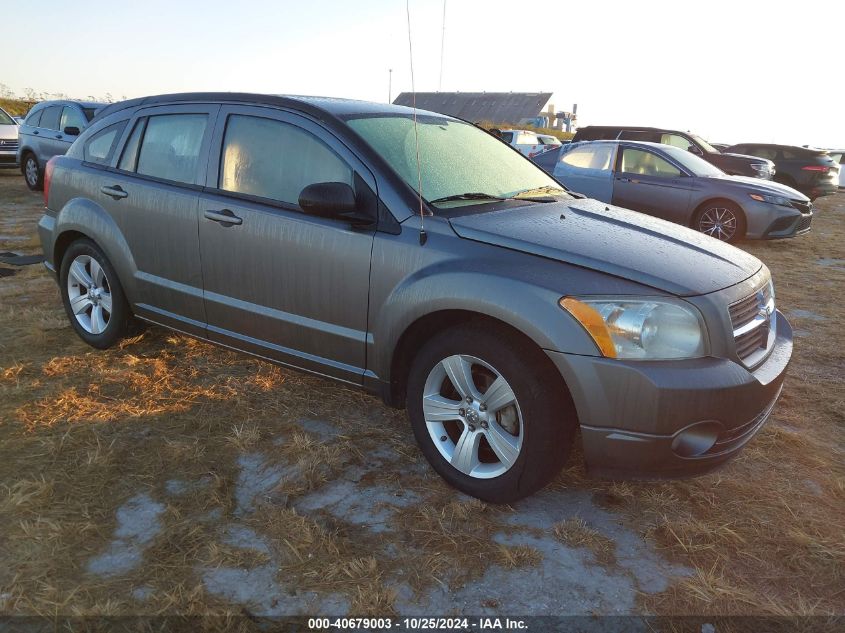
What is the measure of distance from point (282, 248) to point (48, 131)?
1160cm

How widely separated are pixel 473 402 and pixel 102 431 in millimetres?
1955

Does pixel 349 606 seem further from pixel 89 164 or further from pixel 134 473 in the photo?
pixel 89 164

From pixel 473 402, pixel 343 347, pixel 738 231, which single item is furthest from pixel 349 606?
pixel 738 231

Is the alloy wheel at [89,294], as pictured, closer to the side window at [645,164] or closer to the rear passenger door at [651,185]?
the rear passenger door at [651,185]

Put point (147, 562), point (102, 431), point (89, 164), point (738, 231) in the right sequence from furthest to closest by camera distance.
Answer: point (738, 231), point (89, 164), point (102, 431), point (147, 562)

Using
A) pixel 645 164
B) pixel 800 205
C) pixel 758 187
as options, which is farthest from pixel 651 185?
pixel 800 205

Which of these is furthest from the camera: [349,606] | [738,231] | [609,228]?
[738,231]

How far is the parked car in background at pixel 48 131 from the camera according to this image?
11688 millimetres

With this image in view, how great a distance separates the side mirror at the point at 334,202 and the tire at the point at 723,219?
7648 millimetres

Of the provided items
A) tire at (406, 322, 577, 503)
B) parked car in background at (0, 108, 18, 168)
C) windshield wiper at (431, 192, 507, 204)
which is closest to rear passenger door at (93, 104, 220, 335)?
windshield wiper at (431, 192, 507, 204)

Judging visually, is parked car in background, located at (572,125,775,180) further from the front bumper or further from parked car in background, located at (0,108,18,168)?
parked car in background, located at (0,108,18,168)

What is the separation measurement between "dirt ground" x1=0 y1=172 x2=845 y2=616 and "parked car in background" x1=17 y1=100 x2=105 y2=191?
9.45 meters

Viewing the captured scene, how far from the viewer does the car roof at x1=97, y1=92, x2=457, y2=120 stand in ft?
10.6

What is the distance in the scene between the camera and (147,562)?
2275 mm
